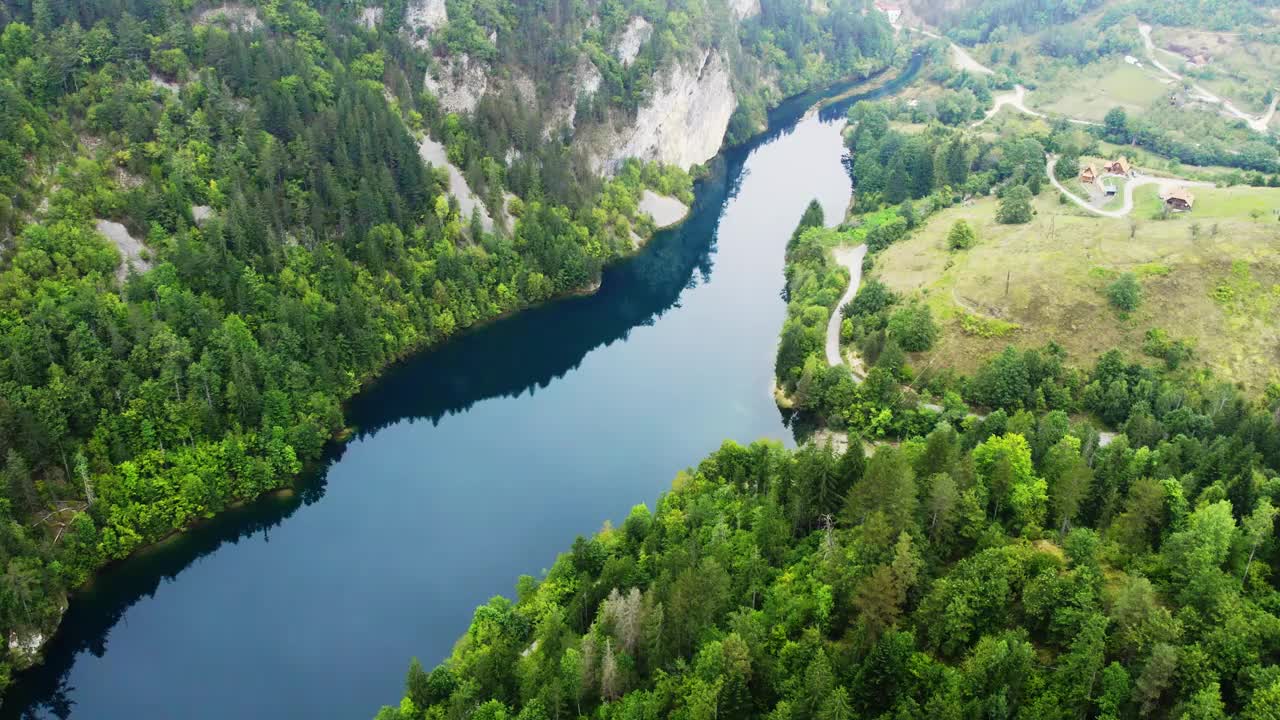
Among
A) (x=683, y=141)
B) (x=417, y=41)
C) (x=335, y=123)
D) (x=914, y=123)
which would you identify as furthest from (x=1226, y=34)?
(x=335, y=123)

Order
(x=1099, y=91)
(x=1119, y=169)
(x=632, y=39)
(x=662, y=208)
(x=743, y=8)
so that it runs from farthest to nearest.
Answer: (x=743, y=8) < (x=1099, y=91) < (x=632, y=39) < (x=662, y=208) < (x=1119, y=169)

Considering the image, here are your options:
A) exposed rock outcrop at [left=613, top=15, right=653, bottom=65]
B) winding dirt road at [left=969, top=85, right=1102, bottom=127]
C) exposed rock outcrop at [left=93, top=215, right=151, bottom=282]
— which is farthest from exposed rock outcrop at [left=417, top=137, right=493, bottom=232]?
winding dirt road at [left=969, top=85, right=1102, bottom=127]

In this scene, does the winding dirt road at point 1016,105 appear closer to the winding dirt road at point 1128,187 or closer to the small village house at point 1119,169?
the small village house at point 1119,169

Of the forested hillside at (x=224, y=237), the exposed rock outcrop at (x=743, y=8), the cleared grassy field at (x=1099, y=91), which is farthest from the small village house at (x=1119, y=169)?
the exposed rock outcrop at (x=743, y=8)

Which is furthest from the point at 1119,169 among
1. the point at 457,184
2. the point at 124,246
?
the point at 124,246

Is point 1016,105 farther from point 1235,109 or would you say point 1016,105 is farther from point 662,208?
point 662,208

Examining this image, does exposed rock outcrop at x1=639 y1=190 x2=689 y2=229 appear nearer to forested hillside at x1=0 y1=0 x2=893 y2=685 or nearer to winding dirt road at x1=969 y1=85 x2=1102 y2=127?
forested hillside at x1=0 y1=0 x2=893 y2=685
